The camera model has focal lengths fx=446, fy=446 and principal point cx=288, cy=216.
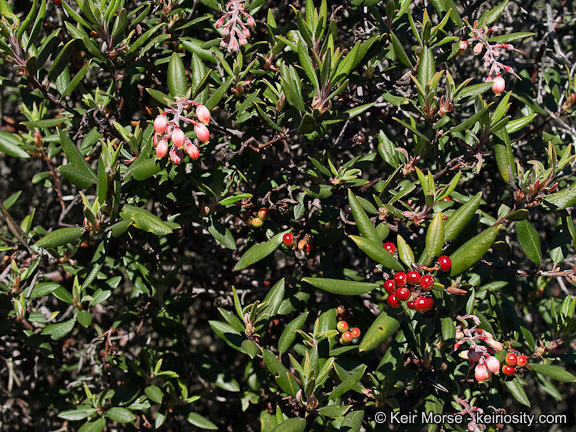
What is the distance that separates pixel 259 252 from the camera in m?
→ 2.02

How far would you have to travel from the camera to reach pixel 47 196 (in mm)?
3424

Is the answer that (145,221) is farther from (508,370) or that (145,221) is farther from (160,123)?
(508,370)

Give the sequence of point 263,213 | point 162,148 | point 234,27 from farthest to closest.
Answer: point 263,213 < point 234,27 < point 162,148

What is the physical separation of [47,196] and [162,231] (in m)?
2.22

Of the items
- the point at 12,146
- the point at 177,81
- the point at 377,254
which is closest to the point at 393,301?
the point at 377,254

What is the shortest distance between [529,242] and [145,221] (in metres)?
1.65

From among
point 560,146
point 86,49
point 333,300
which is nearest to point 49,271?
point 86,49

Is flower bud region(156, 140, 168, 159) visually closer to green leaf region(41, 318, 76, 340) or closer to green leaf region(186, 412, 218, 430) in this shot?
green leaf region(41, 318, 76, 340)

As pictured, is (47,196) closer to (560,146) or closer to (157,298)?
(157,298)

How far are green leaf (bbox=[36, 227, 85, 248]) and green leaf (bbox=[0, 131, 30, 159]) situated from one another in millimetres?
872

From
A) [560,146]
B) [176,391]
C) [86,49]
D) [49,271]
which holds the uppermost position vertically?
[86,49]

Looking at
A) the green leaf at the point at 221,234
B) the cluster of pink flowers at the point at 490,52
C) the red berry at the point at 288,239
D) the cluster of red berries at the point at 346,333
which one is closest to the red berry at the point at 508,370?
the cluster of red berries at the point at 346,333

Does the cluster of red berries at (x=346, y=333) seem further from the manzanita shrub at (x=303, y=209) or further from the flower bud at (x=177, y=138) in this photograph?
the flower bud at (x=177, y=138)

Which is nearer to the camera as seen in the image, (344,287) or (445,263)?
(445,263)
